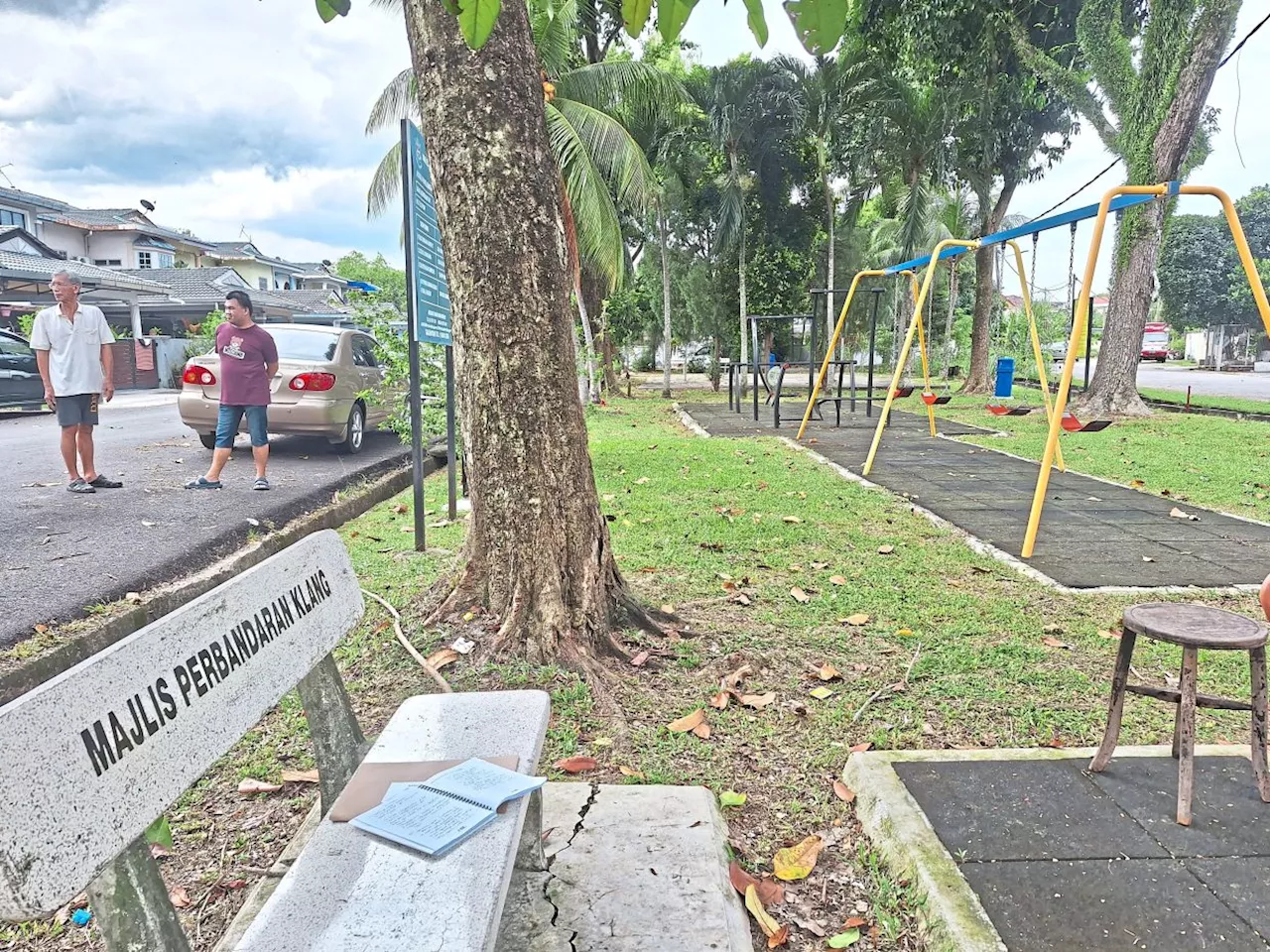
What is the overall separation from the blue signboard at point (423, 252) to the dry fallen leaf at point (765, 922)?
12.4 ft

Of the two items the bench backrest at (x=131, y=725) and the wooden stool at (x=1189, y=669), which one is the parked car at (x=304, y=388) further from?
the wooden stool at (x=1189, y=669)

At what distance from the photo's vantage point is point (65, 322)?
6820 millimetres

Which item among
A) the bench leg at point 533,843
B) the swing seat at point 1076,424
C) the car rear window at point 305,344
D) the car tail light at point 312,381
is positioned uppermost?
the car rear window at point 305,344

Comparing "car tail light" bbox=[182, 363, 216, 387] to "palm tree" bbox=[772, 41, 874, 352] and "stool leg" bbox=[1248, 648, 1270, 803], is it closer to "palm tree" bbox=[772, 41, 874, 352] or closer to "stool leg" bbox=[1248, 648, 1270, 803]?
"stool leg" bbox=[1248, 648, 1270, 803]

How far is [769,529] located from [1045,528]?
6.46 feet

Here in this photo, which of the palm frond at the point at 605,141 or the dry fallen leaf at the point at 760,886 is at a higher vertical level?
the palm frond at the point at 605,141

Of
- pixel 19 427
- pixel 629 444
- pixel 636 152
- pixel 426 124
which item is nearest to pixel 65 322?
pixel 426 124

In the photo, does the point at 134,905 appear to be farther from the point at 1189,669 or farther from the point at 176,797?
the point at 1189,669

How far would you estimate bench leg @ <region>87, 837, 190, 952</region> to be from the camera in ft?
4.46

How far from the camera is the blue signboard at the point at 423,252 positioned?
5.10 meters

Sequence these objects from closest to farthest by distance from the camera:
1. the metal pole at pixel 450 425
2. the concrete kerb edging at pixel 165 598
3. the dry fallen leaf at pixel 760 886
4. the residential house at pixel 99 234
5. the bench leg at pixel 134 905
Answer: the bench leg at pixel 134 905 < the dry fallen leaf at pixel 760 886 < the concrete kerb edging at pixel 165 598 < the metal pole at pixel 450 425 < the residential house at pixel 99 234

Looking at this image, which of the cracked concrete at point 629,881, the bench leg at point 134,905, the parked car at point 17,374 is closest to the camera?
the bench leg at point 134,905

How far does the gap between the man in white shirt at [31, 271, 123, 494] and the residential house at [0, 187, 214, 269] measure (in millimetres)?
29123

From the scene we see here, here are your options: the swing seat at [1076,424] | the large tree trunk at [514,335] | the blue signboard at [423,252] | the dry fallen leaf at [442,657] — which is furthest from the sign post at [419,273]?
the swing seat at [1076,424]
